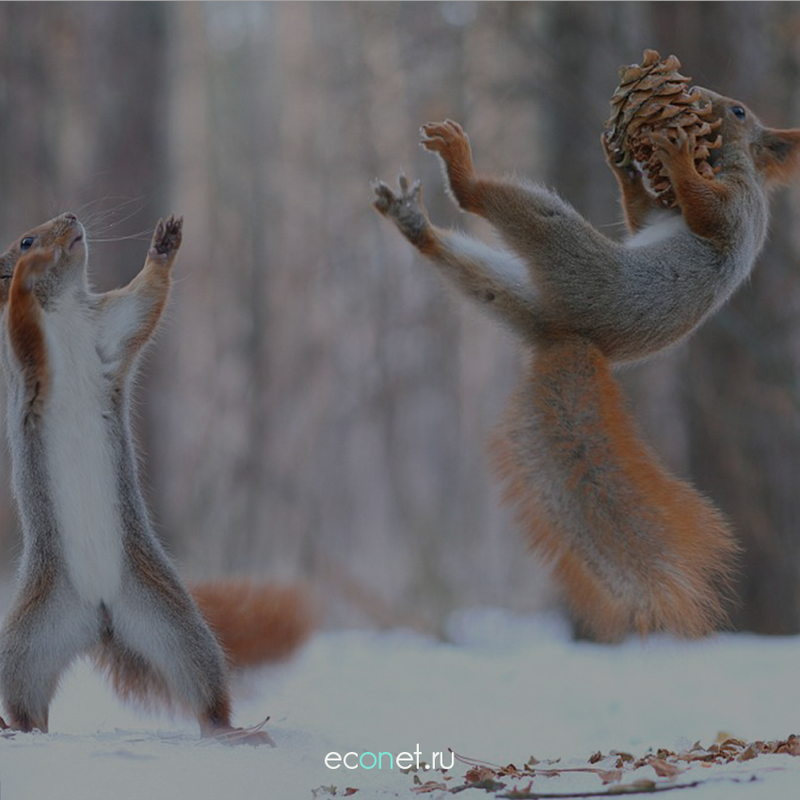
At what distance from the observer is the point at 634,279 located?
388cm

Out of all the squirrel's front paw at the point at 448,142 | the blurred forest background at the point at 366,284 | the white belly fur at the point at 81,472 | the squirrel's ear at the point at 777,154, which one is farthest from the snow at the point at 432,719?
the squirrel's ear at the point at 777,154

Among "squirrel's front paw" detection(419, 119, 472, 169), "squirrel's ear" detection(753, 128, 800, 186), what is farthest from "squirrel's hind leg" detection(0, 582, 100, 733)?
"squirrel's ear" detection(753, 128, 800, 186)

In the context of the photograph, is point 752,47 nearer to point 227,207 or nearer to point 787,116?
point 787,116

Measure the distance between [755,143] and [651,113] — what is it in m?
0.87

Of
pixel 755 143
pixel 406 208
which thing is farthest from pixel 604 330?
pixel 755 143

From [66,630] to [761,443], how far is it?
17.0 ft

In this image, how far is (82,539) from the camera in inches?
133

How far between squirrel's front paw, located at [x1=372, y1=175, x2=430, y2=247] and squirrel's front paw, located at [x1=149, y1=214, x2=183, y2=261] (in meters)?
0.63

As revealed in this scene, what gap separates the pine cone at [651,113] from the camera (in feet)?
12.2

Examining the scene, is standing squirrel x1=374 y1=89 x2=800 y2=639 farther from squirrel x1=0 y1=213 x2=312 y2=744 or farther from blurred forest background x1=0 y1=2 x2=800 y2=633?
squirrel x1=0 y1=213 x2=312 y2=744

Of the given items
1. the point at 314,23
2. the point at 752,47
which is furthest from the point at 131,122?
the point at 314,23

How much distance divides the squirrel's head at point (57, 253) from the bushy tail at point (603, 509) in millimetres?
1418

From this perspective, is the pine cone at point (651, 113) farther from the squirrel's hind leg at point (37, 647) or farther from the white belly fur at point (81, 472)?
the squirrel's hind leg at point (37, 647)

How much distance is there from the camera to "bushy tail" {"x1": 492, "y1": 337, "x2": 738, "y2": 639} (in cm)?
338
